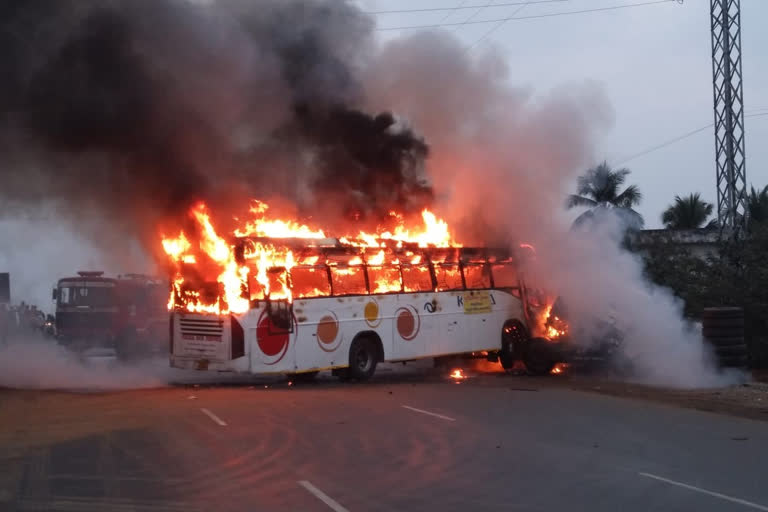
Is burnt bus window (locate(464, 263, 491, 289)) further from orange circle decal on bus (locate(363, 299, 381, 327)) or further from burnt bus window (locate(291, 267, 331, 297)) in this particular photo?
burnt bus window (locate(291, 267, 331, 297))

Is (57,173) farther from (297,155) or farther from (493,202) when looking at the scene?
(493,202)

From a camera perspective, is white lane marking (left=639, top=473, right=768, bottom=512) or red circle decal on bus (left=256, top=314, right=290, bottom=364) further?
red circle decal on bus (left=256, top=314, right=290, bottom=364)

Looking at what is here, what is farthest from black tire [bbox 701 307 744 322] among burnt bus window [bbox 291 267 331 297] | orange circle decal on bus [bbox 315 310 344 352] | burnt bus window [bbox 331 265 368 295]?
burnt bus window [bbox 291 267 331 297]

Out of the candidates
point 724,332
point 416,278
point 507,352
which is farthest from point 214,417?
point 724,332

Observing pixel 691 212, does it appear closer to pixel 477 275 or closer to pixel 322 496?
pixel 477 275

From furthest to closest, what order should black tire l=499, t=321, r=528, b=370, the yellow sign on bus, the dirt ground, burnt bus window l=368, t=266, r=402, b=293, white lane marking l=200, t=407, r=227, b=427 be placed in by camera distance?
1. black tire l=499, t=321, r=528, b=370
2. the yellow sign on bus
3. burnt bus window l=368, t=266, r=402, b=293
4. the dirt ground
5. white lane marking l=200, t=407, r=227, b=427

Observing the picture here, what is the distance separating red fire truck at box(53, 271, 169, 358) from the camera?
29.3 meters

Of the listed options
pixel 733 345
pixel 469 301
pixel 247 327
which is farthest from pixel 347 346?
pixel 733 345

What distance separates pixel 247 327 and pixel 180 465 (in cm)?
760

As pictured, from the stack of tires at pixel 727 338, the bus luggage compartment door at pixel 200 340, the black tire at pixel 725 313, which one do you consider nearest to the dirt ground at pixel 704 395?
the stack of tires at pixel 727 338

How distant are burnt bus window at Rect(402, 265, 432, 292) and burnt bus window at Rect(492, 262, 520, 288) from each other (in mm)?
2299

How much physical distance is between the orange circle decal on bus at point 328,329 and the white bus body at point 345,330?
0.02m

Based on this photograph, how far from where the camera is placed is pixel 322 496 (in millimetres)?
7668

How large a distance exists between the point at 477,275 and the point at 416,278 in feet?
6.79
